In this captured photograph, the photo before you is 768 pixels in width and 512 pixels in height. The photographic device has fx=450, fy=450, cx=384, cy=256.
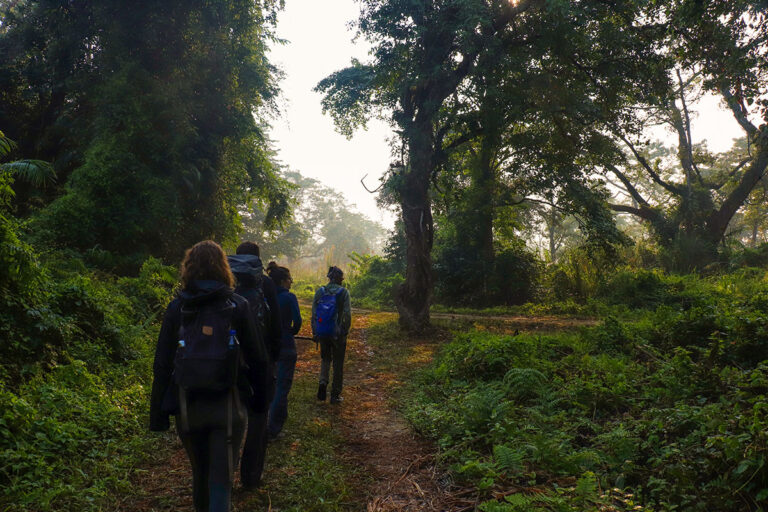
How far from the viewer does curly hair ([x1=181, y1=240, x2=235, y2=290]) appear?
283 cm

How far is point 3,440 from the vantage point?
3760 millimetres

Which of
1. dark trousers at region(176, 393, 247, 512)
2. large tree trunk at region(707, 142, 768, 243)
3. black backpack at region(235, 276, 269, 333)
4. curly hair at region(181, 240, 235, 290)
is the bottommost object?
dark trousers at region(176, 393, 247, 512)

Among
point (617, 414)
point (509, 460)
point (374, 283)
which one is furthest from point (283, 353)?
point (374, 283)

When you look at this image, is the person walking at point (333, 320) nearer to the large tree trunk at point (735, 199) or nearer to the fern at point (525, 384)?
the fern at point (525, 384)

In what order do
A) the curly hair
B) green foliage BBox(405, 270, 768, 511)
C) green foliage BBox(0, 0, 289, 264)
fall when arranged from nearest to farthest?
the curly hair, green foliage BBox(405, 270, 768, 511), green foliage BBox(0, 0, 289, 264)

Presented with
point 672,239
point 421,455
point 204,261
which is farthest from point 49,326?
point 672,239

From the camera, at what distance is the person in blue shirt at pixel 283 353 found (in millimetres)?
5207

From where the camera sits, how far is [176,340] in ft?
9.34

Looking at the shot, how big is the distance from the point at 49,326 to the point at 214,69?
10.2 metres

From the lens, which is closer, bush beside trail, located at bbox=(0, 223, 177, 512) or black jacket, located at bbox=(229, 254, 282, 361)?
bush beside trail, located at bbox=(0, 223, 177, 512)

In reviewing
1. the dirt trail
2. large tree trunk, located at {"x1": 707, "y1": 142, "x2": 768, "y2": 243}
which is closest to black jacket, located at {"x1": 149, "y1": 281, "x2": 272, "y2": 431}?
the dirt trail

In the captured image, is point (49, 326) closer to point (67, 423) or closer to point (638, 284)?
point (67, 423)

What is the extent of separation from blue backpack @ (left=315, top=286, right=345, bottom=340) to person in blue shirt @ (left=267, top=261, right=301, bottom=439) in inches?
38.1

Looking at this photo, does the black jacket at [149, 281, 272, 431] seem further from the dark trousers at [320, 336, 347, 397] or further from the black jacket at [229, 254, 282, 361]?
the dark trousers at [320, 336, 347, 397]
